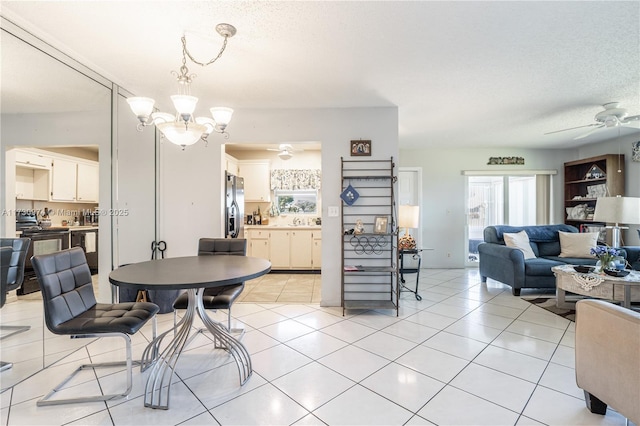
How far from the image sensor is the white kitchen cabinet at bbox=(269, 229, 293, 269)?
17.9 feet

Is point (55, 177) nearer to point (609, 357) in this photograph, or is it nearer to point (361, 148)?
point (361, 148)

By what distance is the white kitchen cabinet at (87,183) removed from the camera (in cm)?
261

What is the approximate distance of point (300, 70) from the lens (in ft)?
8.82

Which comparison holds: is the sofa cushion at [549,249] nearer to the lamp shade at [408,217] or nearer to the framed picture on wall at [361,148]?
the lamp shade at [408,217]

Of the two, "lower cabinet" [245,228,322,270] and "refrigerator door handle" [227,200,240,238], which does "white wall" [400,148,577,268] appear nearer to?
"lower cabinet" [245,228,322,270]

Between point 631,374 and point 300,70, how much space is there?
295cm

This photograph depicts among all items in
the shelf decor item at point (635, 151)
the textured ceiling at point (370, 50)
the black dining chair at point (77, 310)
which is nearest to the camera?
the black dining chair at point (77, 310)

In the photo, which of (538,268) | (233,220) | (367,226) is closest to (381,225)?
(367,226)

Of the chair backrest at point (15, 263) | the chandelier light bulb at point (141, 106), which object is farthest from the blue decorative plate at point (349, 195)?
the chair backrest at point (15, 263)

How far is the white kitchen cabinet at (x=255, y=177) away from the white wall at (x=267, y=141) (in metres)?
2.08

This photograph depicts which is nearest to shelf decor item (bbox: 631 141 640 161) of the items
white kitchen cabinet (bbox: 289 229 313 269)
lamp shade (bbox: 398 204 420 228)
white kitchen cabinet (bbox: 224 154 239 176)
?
lamp shade (bbox: 398 204 420 228)

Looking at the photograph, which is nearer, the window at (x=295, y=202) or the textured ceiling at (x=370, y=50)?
the textured ceiling at (x=370, y=50)

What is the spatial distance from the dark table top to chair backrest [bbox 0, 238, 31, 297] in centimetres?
77

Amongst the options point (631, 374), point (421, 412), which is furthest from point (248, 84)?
point (631, 374)
